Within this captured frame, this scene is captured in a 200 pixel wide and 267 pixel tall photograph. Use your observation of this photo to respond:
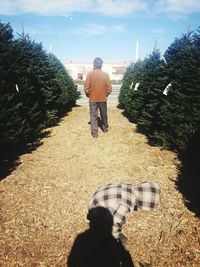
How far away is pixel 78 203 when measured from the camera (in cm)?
554

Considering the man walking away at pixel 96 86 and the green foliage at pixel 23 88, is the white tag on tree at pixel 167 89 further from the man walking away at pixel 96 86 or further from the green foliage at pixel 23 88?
the green foliage at pixel 23 88

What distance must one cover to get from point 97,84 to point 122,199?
591 centimetres

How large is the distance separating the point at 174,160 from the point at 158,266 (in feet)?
13.2

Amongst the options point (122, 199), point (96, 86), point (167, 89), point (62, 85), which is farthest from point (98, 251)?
point (62, 85)

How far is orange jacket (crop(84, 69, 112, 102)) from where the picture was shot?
909cm

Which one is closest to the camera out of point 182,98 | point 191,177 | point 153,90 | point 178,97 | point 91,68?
point 191,177

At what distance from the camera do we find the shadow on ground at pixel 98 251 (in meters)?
3.98

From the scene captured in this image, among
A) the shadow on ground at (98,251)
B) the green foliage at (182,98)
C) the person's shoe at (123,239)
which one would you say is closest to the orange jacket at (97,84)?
the green foliage at (182,98)

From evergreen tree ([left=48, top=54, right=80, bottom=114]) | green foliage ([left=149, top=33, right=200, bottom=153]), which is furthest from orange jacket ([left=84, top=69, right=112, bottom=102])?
evergreen tree ([left=48, top=54, right=80, bottom=114])

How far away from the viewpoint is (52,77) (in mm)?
11703

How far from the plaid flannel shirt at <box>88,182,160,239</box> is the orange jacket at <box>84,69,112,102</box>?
538 centimetres

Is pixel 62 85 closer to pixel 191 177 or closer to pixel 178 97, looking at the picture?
pixel 178 97

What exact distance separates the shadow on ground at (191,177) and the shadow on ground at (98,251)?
1.71 metres

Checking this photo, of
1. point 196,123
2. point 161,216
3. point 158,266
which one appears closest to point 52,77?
point 196,123
